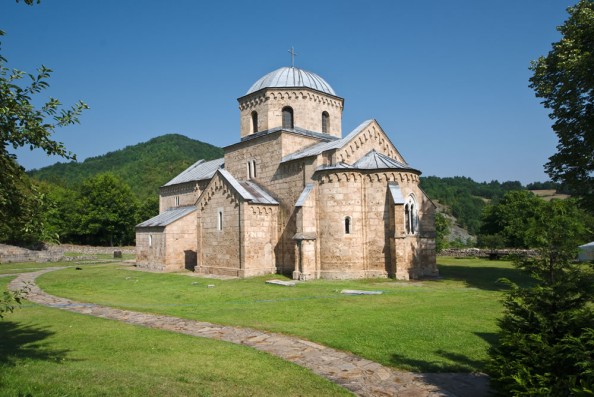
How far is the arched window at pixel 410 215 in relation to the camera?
23.2m

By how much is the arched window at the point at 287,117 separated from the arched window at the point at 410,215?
1050cm

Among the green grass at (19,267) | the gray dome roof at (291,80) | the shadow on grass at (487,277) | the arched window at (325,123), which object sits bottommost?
the shadow on grass at (487,277)

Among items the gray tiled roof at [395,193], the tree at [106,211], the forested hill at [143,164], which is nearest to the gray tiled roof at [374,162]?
the gray tiled roof at [395,193]

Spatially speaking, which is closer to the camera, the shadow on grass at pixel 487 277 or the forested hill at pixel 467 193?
the shadow on grass at pixel 487 277

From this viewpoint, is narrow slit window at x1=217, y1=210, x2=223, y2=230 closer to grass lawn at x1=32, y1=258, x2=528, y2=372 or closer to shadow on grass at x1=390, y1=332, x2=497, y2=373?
grass lawn at x1=32, y1=258, x2=528, y2=372

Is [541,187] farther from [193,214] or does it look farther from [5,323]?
[5,323]

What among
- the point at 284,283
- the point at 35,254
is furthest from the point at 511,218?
the point at 35,254

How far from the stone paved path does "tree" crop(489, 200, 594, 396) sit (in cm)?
136

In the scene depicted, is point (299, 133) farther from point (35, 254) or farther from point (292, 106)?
point (35, 254)

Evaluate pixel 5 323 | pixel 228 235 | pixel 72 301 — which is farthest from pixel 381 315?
pixel 228 235

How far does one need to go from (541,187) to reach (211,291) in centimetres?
13879

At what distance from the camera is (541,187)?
129 meters

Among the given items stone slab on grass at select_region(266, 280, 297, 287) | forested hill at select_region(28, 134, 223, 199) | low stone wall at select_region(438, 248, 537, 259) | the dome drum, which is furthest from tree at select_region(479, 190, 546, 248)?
forested hill at select_region(28, 134, 223, 199)

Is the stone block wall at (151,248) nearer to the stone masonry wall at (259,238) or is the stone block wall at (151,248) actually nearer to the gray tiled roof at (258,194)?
the gray tiled roof at (258,194)
